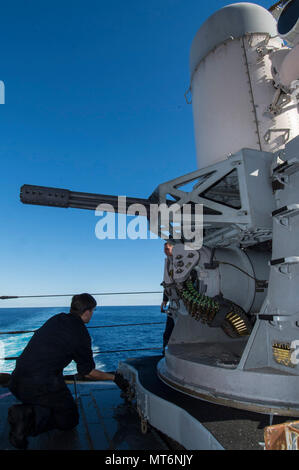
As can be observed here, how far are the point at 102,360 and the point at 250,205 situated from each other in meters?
12.1

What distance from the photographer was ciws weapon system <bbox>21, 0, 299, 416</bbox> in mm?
2742

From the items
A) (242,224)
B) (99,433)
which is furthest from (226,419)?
(242,224)

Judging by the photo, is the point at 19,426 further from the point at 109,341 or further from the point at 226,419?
the point at 109,341

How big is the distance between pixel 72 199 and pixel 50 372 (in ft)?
7.76

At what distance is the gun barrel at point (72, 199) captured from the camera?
3.88 meters

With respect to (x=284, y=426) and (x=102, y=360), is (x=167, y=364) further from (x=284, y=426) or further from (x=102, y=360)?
(x=102, y=360)

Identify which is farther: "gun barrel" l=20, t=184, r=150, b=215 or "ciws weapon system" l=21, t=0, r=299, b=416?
"gun barrel" l=20, t=184, r=150, b=215

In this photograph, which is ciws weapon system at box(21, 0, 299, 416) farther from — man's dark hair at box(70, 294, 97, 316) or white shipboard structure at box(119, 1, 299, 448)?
man's dark hair at box(70, 294, 97, 316)

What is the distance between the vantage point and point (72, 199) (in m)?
4.18

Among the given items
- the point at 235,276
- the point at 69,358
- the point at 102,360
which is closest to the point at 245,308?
the point at 235,276

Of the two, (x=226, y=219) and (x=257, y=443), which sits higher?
(x=226, y=219)

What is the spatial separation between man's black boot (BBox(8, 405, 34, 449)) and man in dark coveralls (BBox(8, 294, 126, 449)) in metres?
0.02

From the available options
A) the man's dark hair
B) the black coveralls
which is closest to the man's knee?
the black coveralls

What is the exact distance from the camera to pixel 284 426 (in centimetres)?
150
